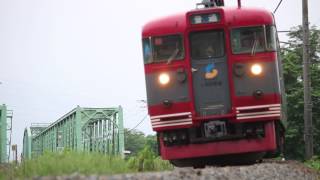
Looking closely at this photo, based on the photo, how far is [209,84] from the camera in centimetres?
1100

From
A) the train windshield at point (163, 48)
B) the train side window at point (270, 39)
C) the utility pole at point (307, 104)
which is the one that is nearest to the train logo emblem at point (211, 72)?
the train windshield at point (163, 48)

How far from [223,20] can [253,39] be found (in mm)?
680

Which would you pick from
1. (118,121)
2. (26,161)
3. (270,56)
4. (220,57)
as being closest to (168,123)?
(220,57)

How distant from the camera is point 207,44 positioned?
11.2 metres

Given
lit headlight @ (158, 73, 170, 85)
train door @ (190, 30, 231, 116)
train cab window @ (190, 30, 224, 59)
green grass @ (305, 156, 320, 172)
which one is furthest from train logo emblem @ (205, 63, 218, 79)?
green grass @ (305, 156, 320, 172)

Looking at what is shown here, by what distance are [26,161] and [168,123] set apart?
10.6 feet

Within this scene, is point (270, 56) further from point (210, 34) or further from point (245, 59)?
point (210, 34)

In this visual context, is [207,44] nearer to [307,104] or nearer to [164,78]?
[164,78]

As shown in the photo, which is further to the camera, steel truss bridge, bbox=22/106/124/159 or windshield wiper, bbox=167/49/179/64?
steel truss bridge, bbox=22/106/124/159

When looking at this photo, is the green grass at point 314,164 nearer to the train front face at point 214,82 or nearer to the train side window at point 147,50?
the train front face at point 214,82

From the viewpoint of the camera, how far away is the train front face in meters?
10.7

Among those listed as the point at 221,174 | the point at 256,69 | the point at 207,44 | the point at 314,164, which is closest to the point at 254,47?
the point at 256,69

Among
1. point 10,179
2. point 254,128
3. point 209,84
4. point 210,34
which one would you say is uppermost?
point 210,34

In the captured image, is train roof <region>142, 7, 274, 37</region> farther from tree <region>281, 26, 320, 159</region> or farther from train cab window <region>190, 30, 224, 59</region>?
tree <region>281, 26, 320, 159</region>
